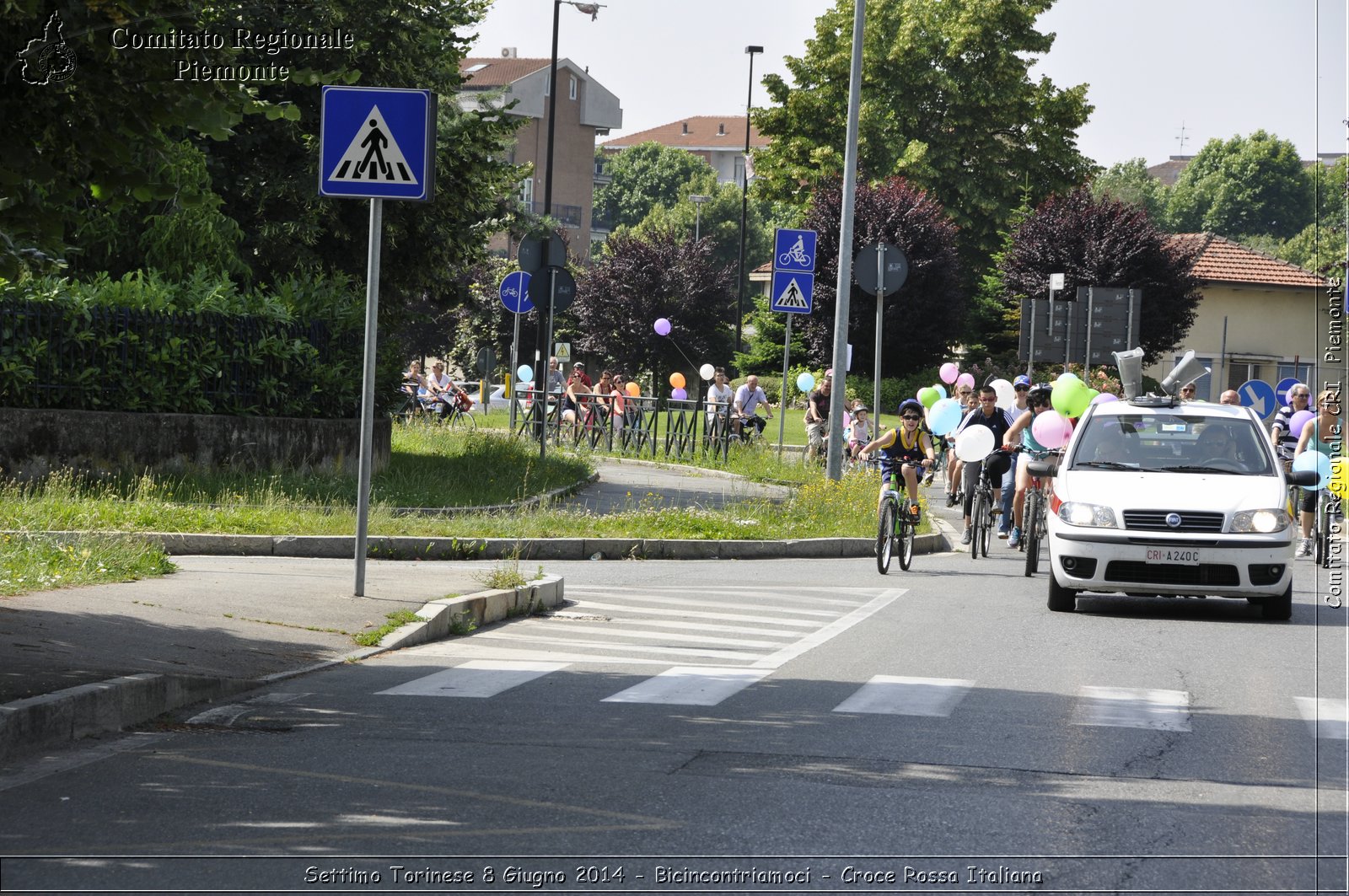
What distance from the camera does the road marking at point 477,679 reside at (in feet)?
30.3

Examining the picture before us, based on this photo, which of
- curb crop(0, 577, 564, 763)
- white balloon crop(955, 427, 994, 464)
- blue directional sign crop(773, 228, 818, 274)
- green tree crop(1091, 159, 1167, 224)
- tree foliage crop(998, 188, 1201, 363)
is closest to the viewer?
curb crop(0, 577, 564, 763)

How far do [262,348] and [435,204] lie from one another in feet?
16.1

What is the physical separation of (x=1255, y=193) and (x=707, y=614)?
13086 centimetres

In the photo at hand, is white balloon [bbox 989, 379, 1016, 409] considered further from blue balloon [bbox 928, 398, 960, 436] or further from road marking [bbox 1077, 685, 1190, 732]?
road marking [bbox 1077, 685, 1190, 732]

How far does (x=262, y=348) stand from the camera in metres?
19.9

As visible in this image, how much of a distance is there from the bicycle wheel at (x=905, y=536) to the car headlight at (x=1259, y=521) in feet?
14.0

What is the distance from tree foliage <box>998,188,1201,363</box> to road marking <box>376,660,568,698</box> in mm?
49644

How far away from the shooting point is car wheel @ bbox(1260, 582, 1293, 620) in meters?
13.5

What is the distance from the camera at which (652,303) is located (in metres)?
68.2

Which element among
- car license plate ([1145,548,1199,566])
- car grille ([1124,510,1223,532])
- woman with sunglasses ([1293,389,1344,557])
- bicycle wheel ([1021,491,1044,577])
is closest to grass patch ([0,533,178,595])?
car grille ([1124,510,1223,532])

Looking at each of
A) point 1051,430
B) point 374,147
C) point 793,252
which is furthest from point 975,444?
point 374,147

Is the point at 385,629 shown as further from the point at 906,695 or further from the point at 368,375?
the point at 906,695

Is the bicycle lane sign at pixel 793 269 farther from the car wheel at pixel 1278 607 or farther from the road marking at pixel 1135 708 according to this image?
the road marking at pixel 1135 708

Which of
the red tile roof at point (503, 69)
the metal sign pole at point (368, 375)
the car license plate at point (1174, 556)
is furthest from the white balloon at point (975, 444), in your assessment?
the red tile roof at point (503, 69)
